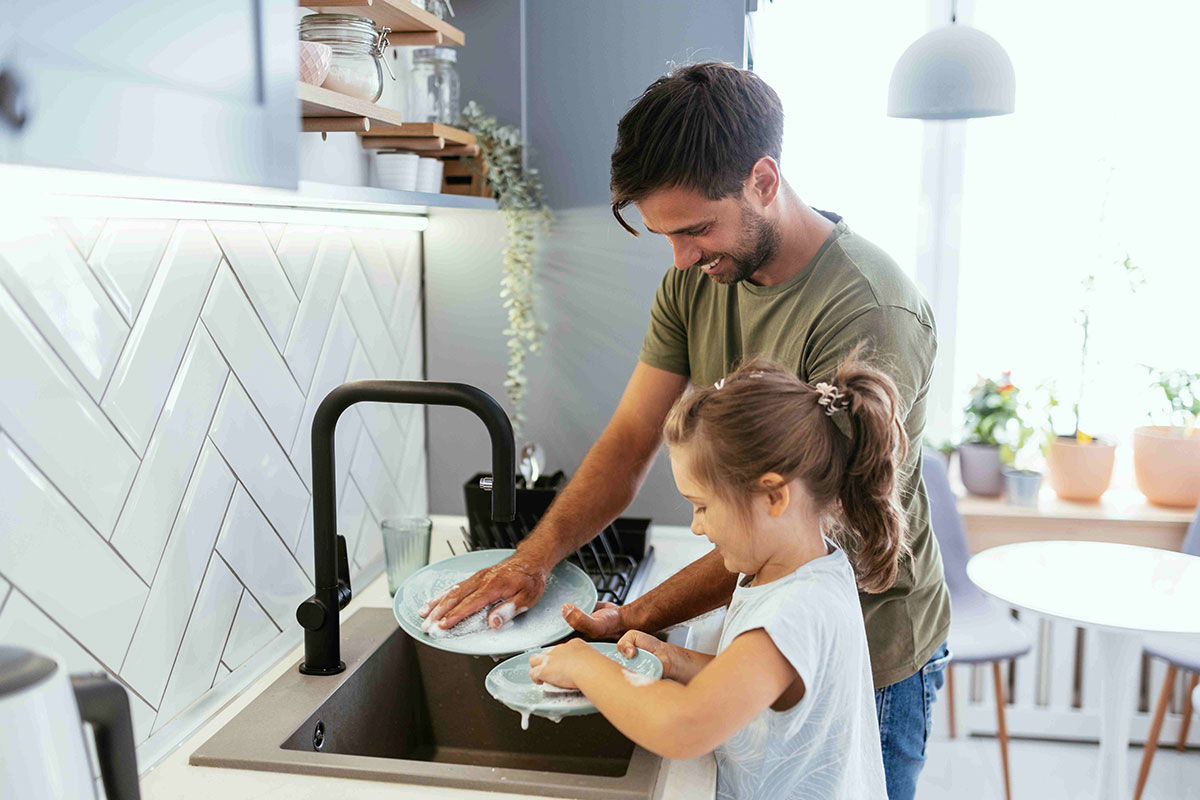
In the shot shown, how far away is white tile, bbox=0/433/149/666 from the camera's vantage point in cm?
96

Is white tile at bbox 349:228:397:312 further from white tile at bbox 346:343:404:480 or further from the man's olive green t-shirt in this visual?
the man's olive green t-shirt

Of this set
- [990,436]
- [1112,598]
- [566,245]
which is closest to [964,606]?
[990,436]

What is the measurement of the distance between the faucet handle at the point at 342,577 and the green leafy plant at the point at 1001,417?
7.23 feet

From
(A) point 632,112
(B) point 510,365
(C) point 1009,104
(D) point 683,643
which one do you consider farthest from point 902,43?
(D) point 683,643

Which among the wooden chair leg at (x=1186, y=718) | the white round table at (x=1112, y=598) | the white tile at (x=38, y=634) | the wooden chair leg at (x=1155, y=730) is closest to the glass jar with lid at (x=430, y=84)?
the white tile at (x=38, y=634)

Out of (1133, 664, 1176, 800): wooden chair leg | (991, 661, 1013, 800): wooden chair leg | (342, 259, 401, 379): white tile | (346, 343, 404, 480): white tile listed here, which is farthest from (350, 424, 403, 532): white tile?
(1133, 664, 1176, 800): wooden chair leg

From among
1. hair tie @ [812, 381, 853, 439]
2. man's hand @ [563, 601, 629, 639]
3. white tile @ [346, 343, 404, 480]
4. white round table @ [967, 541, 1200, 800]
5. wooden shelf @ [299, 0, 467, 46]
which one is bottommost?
white round table @ [967, 541, 1200, 800]

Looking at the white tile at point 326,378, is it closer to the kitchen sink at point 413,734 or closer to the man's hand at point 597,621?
the kitchen sink at point 413,734

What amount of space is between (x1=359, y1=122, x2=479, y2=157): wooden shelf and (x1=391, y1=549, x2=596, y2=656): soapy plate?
749mm

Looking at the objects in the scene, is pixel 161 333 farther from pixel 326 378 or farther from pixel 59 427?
pixel 326 378

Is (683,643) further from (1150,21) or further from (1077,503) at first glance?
(1150,21)

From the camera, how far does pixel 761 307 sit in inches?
57.4

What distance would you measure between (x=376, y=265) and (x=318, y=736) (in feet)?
3.21

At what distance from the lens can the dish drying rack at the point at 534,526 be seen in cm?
193
